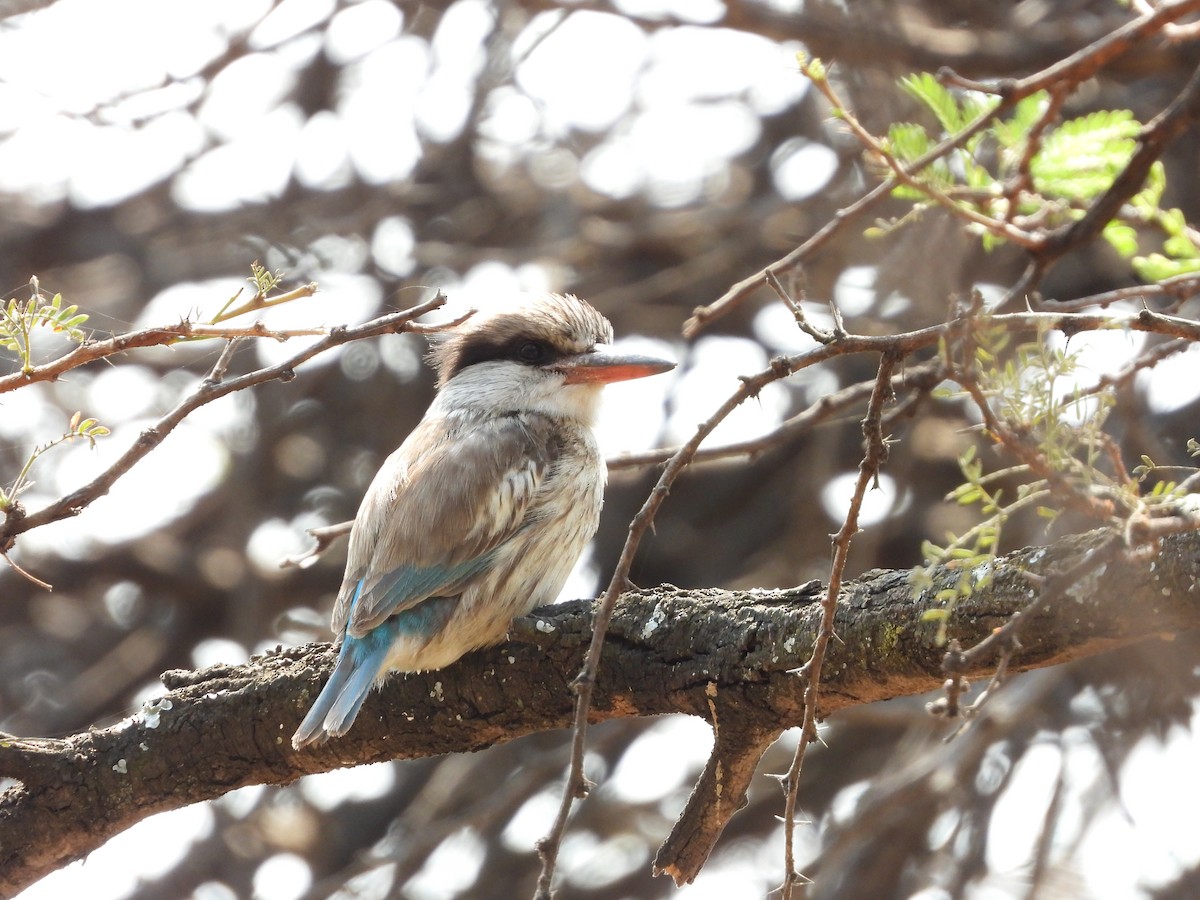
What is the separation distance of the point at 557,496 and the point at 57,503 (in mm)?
1594

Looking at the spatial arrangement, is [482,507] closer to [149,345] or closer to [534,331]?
[534,331]

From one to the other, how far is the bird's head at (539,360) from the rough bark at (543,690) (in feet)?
3.50

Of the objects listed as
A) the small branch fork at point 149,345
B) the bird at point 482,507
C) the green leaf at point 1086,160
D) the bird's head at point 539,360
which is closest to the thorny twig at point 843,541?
the small branch fork at point 149,345

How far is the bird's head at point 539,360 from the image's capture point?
13.1ft

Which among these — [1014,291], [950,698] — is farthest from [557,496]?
[950,698]

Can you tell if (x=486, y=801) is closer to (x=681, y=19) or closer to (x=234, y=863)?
(x=234, y=863)

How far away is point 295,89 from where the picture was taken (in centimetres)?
539

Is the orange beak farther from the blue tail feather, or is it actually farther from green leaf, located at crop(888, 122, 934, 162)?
green leaf, located at crop(888, 122, 934, 162)

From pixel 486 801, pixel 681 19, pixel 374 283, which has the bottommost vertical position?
pixel 486 801

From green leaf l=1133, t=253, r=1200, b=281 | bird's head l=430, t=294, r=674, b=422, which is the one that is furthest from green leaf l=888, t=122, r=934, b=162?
bird's head l=430, t=294, r=674, b=422

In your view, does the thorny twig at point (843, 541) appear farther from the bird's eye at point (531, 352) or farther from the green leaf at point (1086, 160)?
the bird's eye at point (531, 352)

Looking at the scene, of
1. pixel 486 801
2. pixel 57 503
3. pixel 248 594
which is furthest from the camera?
pixel 248 594

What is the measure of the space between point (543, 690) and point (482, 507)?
73 cm

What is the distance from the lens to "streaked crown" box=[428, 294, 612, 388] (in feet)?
13.6
